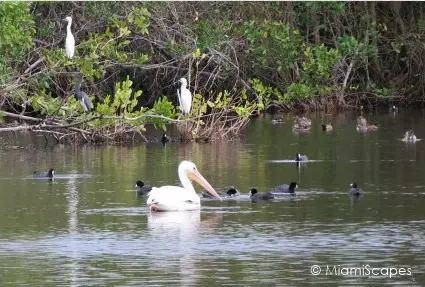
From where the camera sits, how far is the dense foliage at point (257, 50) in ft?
112

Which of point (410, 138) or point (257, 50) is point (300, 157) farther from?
point (257, 50)

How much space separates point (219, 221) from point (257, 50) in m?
23.5

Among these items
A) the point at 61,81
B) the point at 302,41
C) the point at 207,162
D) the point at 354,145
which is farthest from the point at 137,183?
the point at 302,41

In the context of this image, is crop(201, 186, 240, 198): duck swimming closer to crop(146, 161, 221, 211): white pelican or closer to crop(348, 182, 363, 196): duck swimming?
crop(146, 161, 221, 211): white pelican

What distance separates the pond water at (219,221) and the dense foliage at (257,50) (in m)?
3.69

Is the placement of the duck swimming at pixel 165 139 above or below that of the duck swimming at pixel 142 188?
above

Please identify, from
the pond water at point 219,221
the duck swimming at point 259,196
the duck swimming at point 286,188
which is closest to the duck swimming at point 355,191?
the pond water at point 219,221

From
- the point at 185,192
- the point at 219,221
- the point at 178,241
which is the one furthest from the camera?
the point at 185,192

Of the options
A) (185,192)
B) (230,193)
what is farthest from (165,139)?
(185,192)

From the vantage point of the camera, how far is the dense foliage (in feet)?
112

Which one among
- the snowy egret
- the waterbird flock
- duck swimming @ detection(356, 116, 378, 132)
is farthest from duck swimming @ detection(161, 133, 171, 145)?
the waterbird flock

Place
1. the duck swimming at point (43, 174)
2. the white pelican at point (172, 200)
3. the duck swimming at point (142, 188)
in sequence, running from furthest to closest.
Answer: the duck swimming at point (43, 174) < the duck swimming at point (142, 188) < the white pelican at point (172, 200)

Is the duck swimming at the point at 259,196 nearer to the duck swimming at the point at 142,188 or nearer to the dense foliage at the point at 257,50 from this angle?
the duck swimming at the point at 142,188

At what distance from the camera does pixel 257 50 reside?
4053cm
